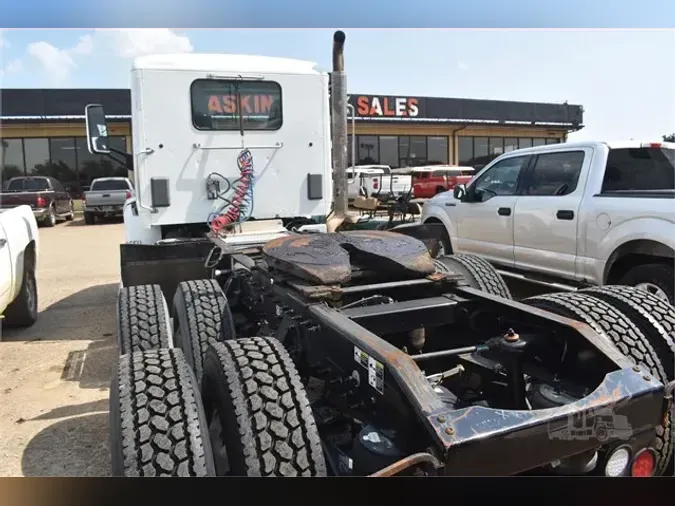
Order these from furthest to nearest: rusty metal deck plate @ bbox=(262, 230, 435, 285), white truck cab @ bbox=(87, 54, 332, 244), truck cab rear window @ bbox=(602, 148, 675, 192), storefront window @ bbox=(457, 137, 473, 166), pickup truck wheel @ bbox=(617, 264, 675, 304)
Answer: storefront window @ bbox=(457, 137, 473, 166)
truck cab rear window @ bbox=(602, 148, 675, 192)
white truck cab @ bbox=(87, 54, 332, 244)
pickup truck wheel @ bbox=(617, 264, 675, 304)
rusty metal deck plate @ bbox=(262, 230, 435, 285)

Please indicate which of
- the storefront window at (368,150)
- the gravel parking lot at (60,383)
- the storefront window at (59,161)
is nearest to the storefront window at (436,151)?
the storefront window at (368,150)

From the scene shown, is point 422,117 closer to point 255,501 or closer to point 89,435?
point 89,435

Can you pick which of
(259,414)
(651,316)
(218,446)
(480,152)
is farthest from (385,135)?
(259,414)

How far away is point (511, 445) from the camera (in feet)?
6.26

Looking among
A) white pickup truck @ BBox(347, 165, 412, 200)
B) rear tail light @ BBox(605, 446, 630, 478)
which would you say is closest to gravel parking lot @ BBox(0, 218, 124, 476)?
rear tail light @ BBox(605, 446, 630, 478)

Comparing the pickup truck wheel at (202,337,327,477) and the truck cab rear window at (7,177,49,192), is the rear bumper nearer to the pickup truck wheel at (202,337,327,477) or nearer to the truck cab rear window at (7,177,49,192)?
the pickup truck wheel at (202,337,327,477)

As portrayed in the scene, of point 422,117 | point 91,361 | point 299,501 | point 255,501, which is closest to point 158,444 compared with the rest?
point 255,501

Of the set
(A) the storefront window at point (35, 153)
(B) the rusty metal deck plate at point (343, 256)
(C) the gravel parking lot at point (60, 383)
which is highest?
(A) the storefront window at point (35, 153)

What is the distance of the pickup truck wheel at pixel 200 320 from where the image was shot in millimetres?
3738

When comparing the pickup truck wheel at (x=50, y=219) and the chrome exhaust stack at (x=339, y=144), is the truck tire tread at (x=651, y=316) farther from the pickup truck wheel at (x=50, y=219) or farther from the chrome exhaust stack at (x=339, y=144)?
the pickup truck wheel at (x=50, y=219)

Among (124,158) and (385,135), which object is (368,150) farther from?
(124,158)

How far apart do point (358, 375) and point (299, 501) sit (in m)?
0.55

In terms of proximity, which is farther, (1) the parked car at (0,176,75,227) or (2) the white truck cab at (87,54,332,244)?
(1) the parked car at (0,176,75,227)

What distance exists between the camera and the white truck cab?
5598 millimetres
